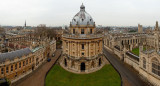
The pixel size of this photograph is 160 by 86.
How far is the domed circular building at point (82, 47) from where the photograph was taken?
34.7m

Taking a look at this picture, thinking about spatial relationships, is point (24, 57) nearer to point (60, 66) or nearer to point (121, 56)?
point (60, 66)

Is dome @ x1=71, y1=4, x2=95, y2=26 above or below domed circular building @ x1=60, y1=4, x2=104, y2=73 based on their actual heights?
above

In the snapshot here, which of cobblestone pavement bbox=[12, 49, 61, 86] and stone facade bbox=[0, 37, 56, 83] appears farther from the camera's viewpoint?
cobblestone pavement bbox=[12, 49, 61, 86]

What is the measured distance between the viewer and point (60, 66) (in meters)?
39.2

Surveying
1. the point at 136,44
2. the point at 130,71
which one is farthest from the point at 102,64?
the point at 136,44

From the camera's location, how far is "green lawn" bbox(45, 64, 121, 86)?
92.0ft

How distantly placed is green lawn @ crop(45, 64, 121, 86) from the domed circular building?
2.53m

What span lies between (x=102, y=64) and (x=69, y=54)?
43.6 ft

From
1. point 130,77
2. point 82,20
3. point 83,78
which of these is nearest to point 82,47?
point 82,20

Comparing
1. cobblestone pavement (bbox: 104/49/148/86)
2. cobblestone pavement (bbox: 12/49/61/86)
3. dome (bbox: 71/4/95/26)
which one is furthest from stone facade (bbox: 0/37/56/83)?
cobblestone pavement (bbox: 104/49/148/86)

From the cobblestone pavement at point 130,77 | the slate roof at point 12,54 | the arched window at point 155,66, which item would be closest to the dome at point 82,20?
the slate roof at point 12,54

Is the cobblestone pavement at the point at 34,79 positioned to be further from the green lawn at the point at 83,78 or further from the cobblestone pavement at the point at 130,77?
Answer: the cobblestone pavement at the point at 130,77

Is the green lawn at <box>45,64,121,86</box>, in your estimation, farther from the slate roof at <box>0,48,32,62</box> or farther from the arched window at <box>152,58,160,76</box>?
the slate roof at <box>0,48,32,62</box>

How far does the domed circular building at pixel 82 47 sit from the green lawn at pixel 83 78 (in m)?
2.53
